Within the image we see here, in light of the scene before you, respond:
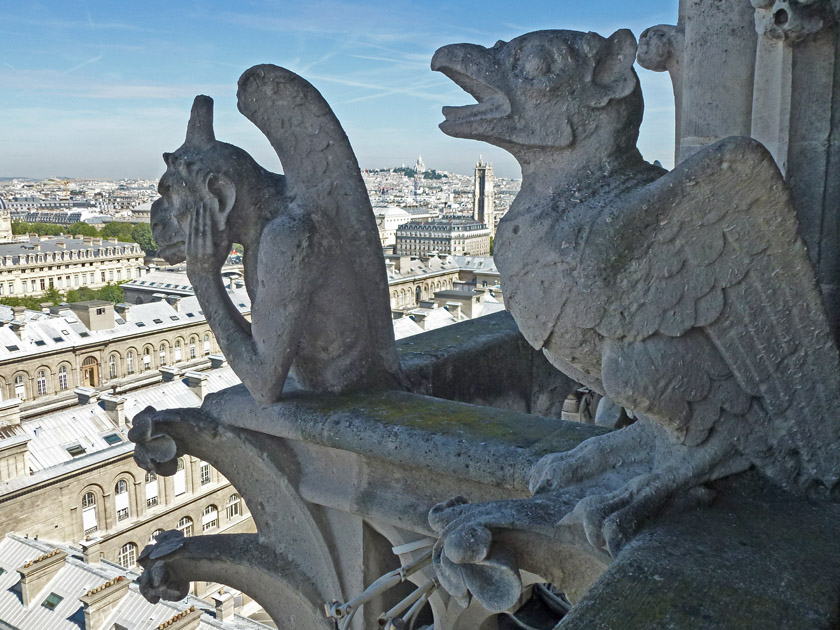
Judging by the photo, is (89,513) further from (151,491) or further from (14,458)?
(14,458)

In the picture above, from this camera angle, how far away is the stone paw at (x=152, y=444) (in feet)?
9.78

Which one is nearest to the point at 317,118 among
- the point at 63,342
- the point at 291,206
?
the point at 291,206

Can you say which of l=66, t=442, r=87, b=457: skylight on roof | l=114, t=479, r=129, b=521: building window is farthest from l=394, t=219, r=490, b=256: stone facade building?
l=66, t=442, r=87, b=457: skylight on roof

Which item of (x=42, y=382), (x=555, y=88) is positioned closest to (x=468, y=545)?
(x=555, y=88)

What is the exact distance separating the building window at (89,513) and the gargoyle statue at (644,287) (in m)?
16.3

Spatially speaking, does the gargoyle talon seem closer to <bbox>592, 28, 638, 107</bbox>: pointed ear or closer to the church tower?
<bbox>592, 28, 638, 107</bbox>: pointed ear

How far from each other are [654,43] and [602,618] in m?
2.34

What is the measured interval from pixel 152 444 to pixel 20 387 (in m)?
24.3

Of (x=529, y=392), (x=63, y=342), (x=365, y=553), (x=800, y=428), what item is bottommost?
(x=63, y=342)

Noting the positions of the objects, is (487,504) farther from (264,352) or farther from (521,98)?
(264,352)

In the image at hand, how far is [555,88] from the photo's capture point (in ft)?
6.70

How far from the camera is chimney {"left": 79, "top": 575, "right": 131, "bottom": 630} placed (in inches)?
468

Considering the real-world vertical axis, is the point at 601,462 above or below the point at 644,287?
below

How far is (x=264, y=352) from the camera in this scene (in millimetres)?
2787
